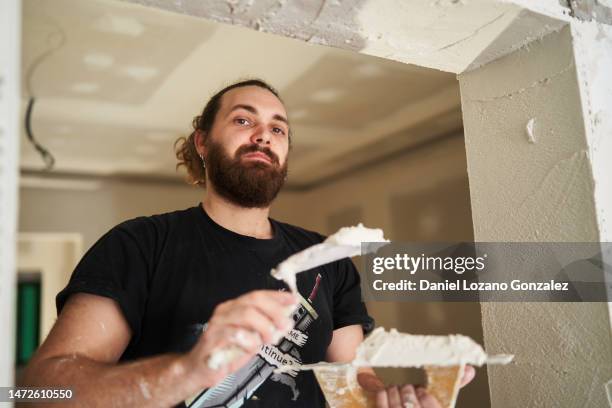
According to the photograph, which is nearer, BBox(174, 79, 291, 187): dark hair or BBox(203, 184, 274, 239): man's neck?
BBox(203, 184, 274, 239): man's neck

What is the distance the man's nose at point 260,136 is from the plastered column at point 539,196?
0.55 m

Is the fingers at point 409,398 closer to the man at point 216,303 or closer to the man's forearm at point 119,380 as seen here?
the man at point 216,303

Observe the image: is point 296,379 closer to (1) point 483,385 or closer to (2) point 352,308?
(2) point 352,308

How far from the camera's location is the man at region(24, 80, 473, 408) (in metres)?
0.79

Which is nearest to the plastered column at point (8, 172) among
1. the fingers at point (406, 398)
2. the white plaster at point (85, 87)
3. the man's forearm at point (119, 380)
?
the man's forearm at point (119, 380)

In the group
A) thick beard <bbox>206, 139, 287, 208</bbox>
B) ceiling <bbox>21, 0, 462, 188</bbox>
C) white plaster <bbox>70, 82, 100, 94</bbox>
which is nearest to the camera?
thick beard <bbox>206, 139, 287, 208</bbox>

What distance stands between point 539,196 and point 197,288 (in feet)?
2.67

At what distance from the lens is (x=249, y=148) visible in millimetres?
1396

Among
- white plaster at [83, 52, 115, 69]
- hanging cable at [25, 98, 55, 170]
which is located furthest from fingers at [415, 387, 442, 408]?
hanging cable at [25, 98, 55, 170]

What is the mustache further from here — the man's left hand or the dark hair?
the man's left hand

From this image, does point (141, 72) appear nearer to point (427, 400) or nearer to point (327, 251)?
point (327, 251)

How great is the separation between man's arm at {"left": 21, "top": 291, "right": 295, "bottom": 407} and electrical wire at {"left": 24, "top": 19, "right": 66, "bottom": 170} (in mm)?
1717

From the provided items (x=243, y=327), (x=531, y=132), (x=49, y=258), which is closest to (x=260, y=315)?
(x=243, y=327)

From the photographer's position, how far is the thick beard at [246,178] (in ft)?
4.44
